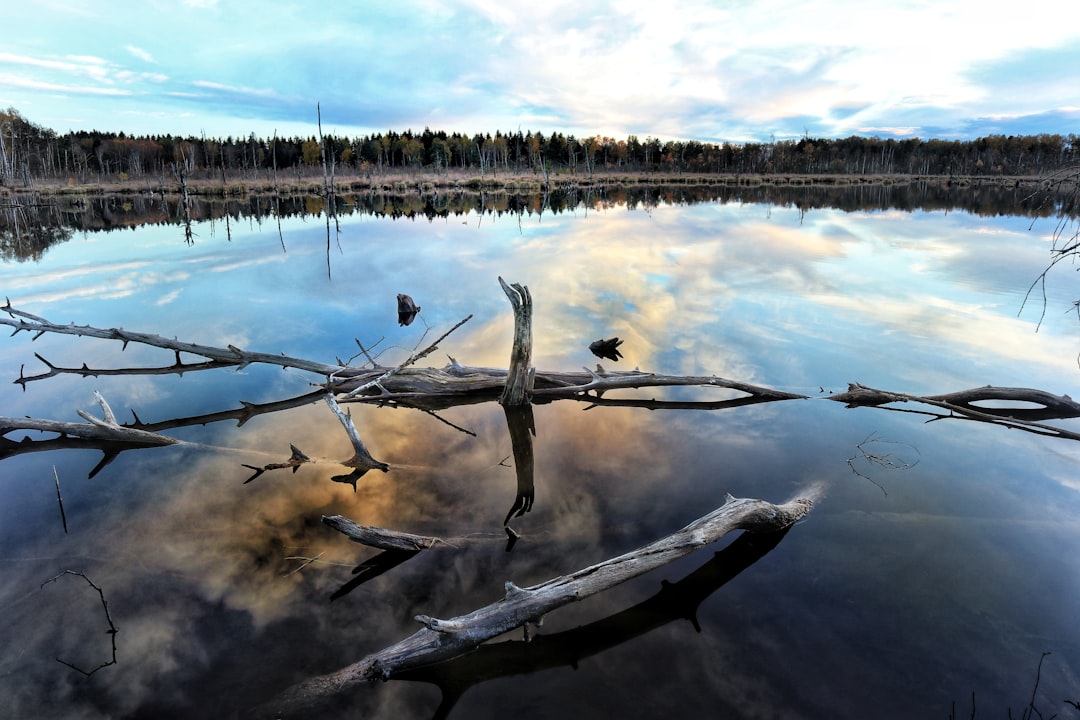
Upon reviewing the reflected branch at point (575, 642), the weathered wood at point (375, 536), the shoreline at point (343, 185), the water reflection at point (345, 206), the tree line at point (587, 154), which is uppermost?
the tree line at point (587, 154)

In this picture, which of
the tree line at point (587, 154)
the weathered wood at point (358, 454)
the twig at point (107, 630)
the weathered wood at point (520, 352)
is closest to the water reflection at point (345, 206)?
the weathered wood at point (358, 454)

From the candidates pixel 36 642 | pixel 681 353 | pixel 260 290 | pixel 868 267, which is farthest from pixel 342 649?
pixel 868 267

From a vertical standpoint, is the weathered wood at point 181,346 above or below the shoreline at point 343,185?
below

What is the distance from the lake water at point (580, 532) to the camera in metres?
4.45

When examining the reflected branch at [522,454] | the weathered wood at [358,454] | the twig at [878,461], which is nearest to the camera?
the reflected branch at [522,454]

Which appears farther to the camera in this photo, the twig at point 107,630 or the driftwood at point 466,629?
the twig at point 107,630

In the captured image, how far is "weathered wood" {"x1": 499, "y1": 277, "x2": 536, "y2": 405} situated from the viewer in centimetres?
888

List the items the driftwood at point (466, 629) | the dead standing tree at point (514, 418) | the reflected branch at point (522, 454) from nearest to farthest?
the driftwood at point (466, 629) → the dead standing tree at point (514, 418) → the reflected branch at point (522, 454)

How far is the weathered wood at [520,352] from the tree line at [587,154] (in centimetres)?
8805

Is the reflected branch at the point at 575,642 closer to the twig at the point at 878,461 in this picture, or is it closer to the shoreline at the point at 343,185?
the twig at the point at 878,461

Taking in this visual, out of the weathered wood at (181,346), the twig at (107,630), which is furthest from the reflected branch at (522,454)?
the twig at (107,630)

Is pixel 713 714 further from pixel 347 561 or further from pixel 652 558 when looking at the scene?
pixel 347 561

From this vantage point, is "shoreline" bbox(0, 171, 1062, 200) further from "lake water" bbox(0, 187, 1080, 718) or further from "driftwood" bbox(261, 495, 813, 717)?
"driftwood" bbox(261, 495, 813, 717)

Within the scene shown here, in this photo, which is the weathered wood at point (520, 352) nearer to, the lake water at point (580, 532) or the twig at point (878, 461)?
the lake water at point (580, 532)
